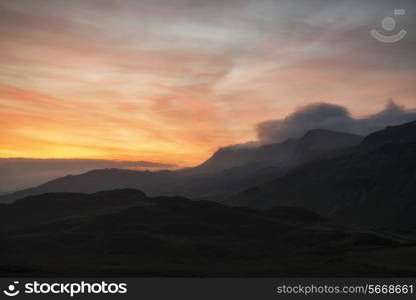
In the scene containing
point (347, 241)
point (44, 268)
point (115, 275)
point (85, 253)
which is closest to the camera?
point (115, 275)

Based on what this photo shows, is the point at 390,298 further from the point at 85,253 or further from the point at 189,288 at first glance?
the point at 85,253

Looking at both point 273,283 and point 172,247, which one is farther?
point 172,247

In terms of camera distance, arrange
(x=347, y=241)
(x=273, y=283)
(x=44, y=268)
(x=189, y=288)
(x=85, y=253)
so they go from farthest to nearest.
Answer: (x=347, y=241), (x=85, y=253), (x=44, y=268), (x=273, y=283), (x=189, y=288)

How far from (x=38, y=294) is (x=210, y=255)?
12164 centimetres

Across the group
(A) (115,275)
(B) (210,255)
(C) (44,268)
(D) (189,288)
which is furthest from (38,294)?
(B) (210,255)

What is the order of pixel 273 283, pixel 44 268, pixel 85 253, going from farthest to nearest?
1. pixel 85 253
2. pixel 44 268
3. pixel 273 283

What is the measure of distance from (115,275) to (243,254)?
199ft

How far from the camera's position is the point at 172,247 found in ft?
586

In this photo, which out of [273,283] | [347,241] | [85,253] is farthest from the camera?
[347,241]

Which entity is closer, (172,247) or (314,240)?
(172,247)

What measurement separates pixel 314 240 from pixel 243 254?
40067 millimetres

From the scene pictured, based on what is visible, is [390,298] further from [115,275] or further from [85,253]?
[85,253]

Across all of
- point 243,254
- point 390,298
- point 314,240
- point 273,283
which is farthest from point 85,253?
point 390,298

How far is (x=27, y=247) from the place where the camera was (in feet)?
574
